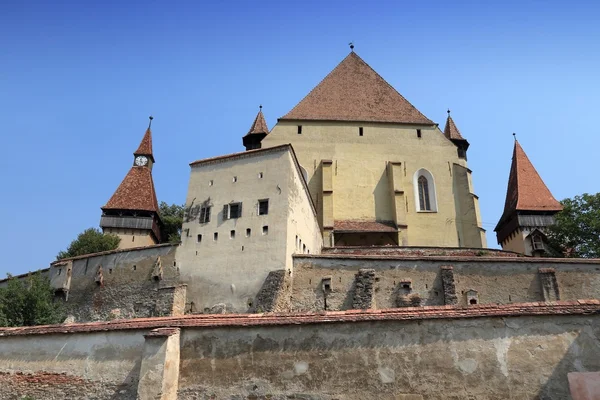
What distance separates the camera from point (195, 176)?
1024 inches

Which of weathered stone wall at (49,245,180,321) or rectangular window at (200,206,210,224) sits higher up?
rectangular window at (200,206,210,224)

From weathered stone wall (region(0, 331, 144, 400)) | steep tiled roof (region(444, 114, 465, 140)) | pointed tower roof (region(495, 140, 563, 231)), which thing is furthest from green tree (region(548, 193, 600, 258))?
weathered stone wall (region(0, 331, 144, 400))

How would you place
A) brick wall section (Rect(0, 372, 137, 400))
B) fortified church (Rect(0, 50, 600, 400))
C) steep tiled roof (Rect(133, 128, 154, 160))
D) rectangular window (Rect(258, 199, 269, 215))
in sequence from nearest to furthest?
1. fortified church (Rect(0, 50, 600, 400))
2. brick wall section (Rect(0, 372, 137, 400))
3. rectangular window (Rect(258, 199, 269, 215))
4. steep tiled roof (Rect(133, 128, 154, 160))

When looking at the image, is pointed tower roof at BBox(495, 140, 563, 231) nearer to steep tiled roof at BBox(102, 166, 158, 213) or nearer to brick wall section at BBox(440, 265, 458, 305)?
brick wall section at BBox(440, 265, 458, 305)

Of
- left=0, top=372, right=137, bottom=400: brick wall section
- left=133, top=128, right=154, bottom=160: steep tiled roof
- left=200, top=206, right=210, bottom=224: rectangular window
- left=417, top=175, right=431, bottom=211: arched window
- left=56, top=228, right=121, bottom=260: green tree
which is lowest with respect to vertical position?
left=0, top=372, right=137, bottom=400: brick wall section

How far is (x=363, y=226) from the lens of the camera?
34.2m

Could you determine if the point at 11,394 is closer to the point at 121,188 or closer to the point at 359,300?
the point at 359,300

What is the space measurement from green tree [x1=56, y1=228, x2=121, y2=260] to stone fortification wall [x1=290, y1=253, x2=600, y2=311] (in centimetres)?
1932

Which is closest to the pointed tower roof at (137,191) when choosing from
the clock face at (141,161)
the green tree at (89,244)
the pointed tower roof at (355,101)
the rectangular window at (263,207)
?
the clock face at (141,161)

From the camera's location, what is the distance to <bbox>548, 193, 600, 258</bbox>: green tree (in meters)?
29.3

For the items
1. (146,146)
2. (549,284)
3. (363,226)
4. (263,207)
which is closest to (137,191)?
(146,146)

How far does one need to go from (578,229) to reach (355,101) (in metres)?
18.3

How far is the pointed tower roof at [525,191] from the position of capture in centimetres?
3900

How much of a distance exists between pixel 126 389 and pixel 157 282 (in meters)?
15.2
